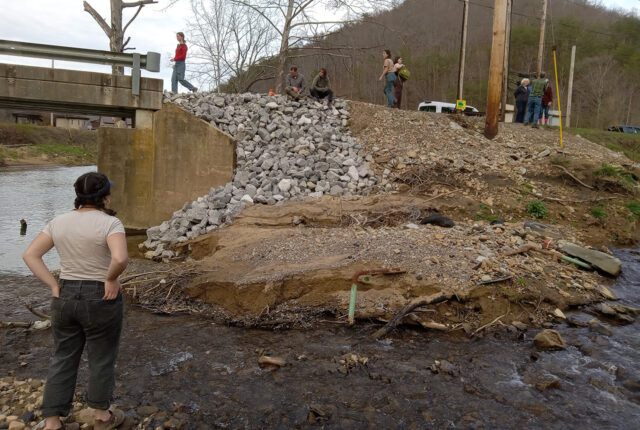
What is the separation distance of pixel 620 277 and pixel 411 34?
14.8 metres

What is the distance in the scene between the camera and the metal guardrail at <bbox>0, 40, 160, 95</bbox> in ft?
36.1

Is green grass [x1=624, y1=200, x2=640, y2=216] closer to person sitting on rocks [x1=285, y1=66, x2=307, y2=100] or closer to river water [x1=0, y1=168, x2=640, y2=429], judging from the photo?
river water [x1=0, y1=168, x2=640, y2=429]

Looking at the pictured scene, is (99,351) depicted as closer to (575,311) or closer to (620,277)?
(575,311)

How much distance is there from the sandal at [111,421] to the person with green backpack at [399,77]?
13.4 m

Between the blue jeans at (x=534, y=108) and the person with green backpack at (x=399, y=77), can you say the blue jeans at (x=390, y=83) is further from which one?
the blue jeans at (x=534, y=108)

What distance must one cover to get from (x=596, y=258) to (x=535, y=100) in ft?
31.0

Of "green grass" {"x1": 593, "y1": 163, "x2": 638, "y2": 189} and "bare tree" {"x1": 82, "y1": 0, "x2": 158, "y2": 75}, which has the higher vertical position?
"bare tree" {"x1": 82, "y1": 0, "x2": 158, "y2": 75}

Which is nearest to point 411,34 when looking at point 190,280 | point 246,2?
point 246,2

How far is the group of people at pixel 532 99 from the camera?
15.4 m

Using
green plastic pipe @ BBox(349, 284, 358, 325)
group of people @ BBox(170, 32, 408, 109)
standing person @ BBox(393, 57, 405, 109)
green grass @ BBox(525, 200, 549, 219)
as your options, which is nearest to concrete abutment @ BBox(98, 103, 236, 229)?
group of people @ BBox(170, 32, 408, 109)

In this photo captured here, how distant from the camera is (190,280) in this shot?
24.8 feet

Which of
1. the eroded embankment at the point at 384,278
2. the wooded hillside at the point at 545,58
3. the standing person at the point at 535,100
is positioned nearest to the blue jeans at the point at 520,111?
the standing person at the point at 535,100

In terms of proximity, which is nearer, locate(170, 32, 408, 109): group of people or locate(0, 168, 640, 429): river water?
locate(0, 168, 640, 429): river water

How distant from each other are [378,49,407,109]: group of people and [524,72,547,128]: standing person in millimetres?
4386
